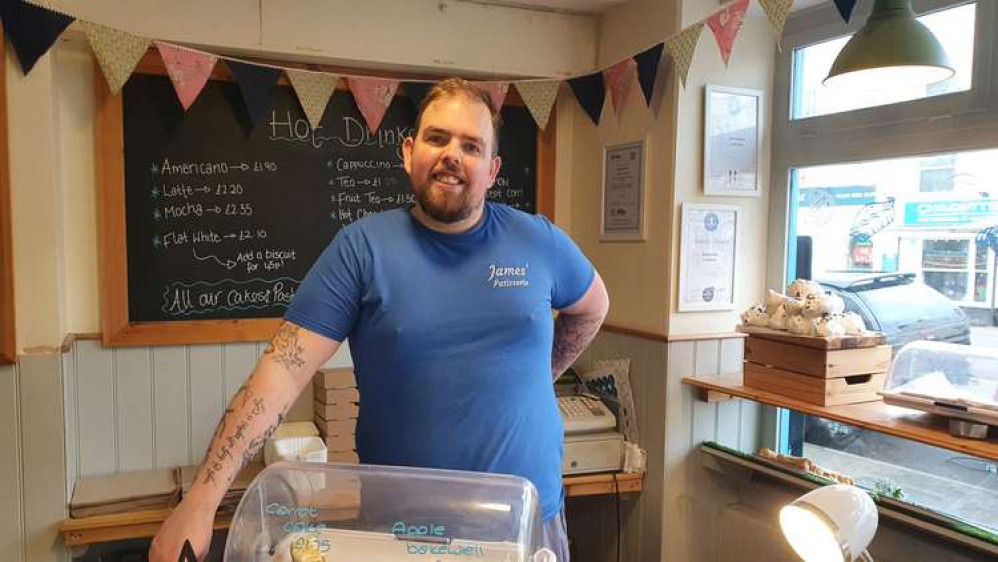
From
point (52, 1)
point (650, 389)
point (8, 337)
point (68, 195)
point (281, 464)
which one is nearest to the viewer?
point (281, 464)

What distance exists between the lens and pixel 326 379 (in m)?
2.37

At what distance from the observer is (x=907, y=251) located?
7.06 ft

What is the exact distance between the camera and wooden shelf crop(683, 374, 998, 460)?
63.1 inches

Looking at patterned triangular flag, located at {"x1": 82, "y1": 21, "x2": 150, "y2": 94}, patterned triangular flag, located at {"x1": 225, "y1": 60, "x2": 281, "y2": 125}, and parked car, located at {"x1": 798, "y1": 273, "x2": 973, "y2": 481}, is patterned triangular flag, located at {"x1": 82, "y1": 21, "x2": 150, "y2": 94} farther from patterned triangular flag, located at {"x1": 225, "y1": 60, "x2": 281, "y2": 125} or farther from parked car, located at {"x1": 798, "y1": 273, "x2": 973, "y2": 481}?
parked car, located at {"x1": 798, "y1": 273, "x2": 973, "y2": 481}

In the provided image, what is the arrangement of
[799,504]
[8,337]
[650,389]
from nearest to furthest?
[799,504], [8,337], [650,389]

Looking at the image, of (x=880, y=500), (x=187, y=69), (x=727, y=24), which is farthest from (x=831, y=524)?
(x=187, y=69)

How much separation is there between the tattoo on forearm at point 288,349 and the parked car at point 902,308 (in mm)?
1808

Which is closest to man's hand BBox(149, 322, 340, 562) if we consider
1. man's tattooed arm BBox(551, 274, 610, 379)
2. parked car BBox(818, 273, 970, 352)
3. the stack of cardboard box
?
man's tattooed arm BBox(551, 274, 610, 379)

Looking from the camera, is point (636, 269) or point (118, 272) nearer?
point (118, 272)

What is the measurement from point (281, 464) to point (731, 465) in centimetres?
184

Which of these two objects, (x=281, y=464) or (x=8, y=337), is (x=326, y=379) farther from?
(x=281, y=464)

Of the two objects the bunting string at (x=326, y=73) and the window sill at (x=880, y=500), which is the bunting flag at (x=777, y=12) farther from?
the window sill at (x=880, y=500)

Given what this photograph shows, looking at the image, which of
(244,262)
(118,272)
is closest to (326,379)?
(244,262)

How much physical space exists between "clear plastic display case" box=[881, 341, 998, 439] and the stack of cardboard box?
1.58 metres
